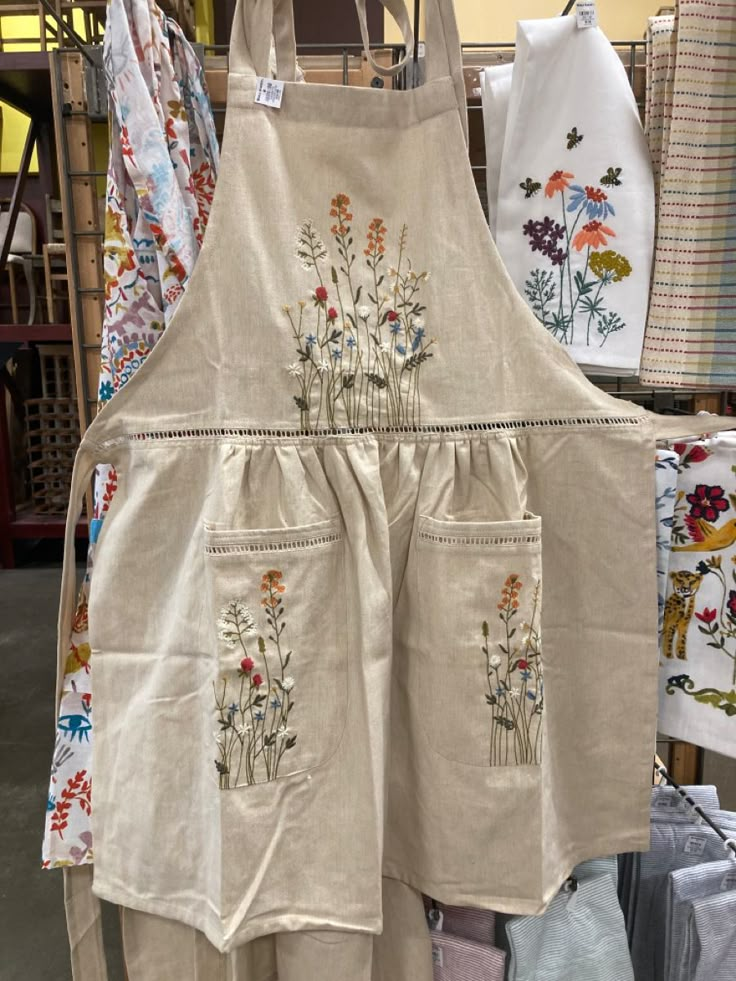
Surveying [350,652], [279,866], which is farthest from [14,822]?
[350,652]

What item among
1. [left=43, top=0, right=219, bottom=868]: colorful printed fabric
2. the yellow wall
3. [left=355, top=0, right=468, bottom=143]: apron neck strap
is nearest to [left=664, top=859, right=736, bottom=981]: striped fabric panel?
[left=43, top=0, right=219, bottom=868]: colorful printed fabric

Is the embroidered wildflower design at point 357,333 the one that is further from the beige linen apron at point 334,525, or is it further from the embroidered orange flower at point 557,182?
the embroidered orange flower at point 557,182

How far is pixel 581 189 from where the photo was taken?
2.75 ft

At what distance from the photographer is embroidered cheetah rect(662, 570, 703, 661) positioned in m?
0.88

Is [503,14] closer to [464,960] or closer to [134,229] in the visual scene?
[134,229]

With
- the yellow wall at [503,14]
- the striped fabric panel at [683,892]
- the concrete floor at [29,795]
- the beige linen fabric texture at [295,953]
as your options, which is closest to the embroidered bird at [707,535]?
the striped fabric panel at [683,892]

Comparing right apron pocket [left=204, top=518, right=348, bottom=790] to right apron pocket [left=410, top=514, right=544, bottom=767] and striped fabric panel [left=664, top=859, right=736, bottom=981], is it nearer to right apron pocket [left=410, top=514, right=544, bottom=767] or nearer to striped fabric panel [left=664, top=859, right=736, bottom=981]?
right apron pocket [left=410, top=514, right=544, bottom=767]

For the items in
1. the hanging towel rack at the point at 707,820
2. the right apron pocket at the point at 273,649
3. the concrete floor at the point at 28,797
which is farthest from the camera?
the concrete floor at the point at 28,797

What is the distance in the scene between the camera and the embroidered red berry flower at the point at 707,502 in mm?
847

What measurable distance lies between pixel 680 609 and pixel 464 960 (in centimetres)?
53

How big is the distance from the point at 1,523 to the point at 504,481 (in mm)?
3541

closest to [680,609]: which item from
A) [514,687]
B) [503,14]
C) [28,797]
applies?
[514,687]

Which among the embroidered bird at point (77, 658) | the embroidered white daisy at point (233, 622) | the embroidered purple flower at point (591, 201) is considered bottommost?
the embroidered bird at point (77, 658)

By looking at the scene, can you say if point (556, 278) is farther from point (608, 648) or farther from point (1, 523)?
point (1, 523)
